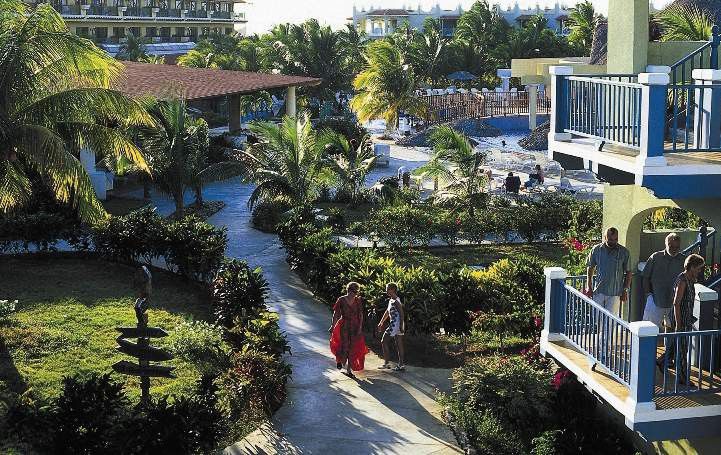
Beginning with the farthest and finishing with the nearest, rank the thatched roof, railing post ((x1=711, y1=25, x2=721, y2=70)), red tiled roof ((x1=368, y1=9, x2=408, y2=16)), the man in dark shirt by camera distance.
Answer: red tiled roof ((x1=368, y1=9, x2=408, y2=16))
the man in dark shirt
the thatched roof
railing post ((x1=711, y1=25, x2=721, y2=70))

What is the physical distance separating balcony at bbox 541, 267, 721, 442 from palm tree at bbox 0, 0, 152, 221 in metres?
8.40

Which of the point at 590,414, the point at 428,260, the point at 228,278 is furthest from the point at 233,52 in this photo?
the point at 590,414

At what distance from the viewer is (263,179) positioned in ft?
79.2

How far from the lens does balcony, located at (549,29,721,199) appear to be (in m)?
8.66

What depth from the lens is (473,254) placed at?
22594 mm

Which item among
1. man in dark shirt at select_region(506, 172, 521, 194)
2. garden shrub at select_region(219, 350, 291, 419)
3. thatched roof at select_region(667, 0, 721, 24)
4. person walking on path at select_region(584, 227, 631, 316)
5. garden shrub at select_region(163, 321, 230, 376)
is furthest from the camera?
man in dark shirt at select_region(506, 172, 521, 194)

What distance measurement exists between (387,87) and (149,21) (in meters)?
49.8

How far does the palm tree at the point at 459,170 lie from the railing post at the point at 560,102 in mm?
13237

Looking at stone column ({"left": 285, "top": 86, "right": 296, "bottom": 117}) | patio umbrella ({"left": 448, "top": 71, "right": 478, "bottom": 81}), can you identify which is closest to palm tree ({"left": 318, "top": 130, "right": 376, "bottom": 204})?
stone column ({"left": 285, "top": 86, "right": 296, "bottom": 117})

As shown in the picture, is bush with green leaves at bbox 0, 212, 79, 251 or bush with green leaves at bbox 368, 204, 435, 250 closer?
bush with green leaves at bbox 0, 212, 79, 251

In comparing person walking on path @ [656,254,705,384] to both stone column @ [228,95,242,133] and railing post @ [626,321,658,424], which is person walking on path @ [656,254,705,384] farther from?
stone column @ [228,95,242,133]

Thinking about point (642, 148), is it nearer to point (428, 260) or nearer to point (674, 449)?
point (674, 449)

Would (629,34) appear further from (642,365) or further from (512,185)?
(512,185)

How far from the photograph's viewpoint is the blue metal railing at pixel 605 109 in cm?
943
